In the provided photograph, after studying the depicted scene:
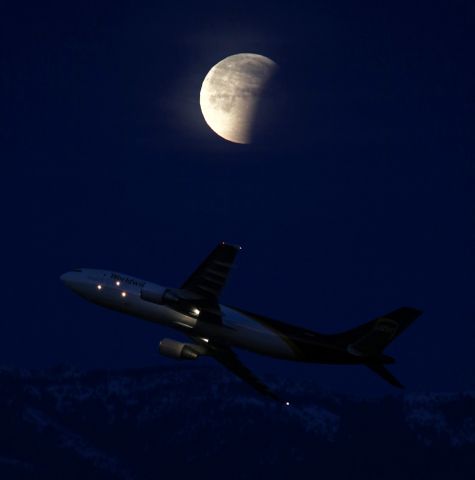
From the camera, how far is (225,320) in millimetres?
116875

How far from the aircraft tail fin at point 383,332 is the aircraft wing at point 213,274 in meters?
14.3

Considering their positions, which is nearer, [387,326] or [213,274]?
[213,274]

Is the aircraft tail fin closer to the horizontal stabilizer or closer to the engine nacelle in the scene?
the horizontal stabilizer

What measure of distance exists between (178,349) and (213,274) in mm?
15389

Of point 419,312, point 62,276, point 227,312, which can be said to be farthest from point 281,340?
point 62,276

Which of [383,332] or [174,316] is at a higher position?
[383,332]

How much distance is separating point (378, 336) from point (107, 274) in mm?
29218

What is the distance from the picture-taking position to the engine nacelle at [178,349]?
125 meters

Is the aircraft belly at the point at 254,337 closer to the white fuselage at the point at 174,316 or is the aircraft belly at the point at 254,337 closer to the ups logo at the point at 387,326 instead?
the white fuselage at the point at 174,316

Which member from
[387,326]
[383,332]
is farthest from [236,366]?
[387,326]

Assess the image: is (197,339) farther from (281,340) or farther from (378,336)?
(378,336)

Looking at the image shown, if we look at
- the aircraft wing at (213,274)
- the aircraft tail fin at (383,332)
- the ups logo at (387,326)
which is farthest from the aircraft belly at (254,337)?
the ups logo at (387,326)

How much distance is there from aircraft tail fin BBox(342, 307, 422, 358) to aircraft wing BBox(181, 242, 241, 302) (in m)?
14.3

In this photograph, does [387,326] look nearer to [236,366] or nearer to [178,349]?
[236,366]
